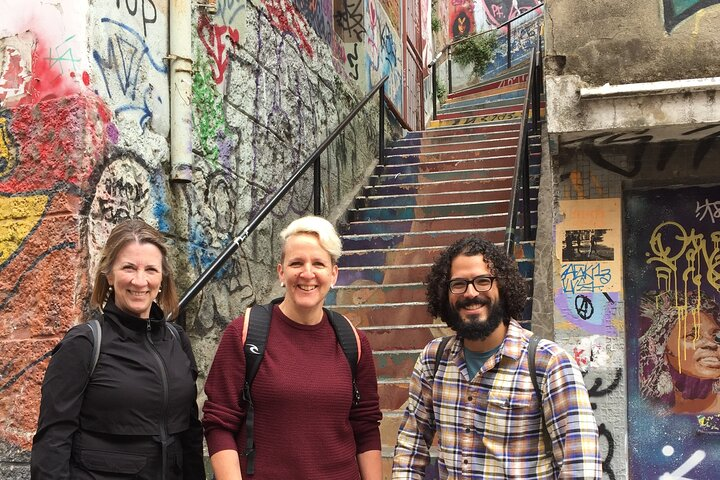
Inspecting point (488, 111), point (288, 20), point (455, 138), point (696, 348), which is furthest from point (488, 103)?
point (696, 348)

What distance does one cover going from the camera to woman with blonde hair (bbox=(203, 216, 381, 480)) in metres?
2.54

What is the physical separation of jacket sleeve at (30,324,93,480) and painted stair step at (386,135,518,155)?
7470 millimetres

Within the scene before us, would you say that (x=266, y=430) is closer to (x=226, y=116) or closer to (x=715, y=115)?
(x=715, y=115)

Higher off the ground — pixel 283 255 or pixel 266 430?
pixel 283 255

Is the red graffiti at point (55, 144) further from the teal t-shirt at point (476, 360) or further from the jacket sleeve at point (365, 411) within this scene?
the teal t-shirt at point (476, 360)

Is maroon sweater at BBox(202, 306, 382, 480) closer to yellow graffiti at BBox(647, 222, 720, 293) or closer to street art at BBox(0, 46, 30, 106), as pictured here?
street art at BBox(0, 46, 30, 106)

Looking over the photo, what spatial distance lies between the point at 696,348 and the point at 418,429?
322cm

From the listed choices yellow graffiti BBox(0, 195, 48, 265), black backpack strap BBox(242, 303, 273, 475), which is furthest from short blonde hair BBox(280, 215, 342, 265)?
yellow graffiti BBox(0, 195, 48, 265)

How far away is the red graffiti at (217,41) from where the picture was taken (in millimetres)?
5742

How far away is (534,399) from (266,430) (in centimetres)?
88

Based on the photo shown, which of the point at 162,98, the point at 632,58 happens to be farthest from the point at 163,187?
the point at 632,58

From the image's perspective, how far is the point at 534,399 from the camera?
239 cm

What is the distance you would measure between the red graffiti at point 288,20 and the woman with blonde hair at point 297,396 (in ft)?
16.2

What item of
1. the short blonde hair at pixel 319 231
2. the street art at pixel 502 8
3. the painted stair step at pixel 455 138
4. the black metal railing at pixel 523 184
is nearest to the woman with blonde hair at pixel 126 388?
the short blonde hair at pixel 319 231
